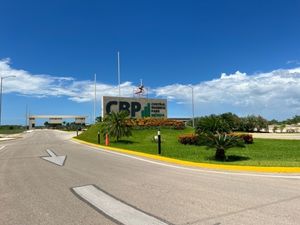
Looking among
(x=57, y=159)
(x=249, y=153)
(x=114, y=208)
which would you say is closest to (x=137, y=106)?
(x=249, y=153)

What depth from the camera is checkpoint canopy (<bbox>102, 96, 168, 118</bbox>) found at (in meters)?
47.6

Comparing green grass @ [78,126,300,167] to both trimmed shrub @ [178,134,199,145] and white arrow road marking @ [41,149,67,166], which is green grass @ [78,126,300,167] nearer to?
trimmed shrub @ [178,134,199,145]

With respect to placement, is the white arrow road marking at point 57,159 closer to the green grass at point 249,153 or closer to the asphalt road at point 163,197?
the asphalt road at point 163,197

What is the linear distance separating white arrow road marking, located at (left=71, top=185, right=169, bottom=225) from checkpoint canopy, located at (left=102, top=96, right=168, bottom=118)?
3895cm

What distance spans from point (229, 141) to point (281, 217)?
10679mm

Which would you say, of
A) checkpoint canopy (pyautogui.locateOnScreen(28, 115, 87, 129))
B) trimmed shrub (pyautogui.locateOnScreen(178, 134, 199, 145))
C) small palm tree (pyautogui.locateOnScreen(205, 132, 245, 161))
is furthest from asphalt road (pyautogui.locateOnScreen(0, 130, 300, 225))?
checkpoint canopy (pyautogui.locateOnScreen(28, 115, 87, 129))

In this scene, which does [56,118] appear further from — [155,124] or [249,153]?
[249,153]

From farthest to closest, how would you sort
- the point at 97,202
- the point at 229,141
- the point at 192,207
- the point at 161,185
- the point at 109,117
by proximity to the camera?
1. the point at 109,117
2. the point at 229,141
3. the point at 161,185
4. the point at 97,202
5. the point at 192,207

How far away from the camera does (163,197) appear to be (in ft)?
22.7

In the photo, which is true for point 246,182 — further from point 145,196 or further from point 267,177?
point 145,196

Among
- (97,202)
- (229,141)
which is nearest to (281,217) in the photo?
(97,202)

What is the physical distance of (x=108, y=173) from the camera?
10781 mm

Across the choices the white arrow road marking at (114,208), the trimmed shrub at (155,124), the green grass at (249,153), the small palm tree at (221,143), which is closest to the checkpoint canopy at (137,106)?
the trimmed shrub at (155,124)

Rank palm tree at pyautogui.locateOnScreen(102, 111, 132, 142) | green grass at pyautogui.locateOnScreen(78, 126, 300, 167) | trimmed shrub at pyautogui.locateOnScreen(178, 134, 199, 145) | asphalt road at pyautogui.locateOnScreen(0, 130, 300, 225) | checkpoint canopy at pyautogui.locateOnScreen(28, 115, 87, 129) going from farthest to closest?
checkpoint canopy at pyautogui.locateOnScreen(28, 115, 87, 129) < palm tree at pyautogui.locateOnScreen(102, 111, 132, 142) < trimmed shrub at pyautogui.locateOnScreen(178, 134, 199, 145) < green grass at pyautogui.locateOnScreen(78, 126, 300, 167) < asphalt road at pyautogui.locateOnScreen(0, 130, 300, 225)
